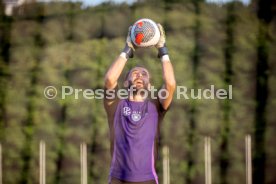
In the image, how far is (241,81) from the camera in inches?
132

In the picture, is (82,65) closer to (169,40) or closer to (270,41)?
(169,40)

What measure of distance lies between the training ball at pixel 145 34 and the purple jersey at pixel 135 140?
288mm

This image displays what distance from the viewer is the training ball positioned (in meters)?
2.59

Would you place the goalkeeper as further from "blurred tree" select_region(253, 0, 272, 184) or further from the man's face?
"blurred tree" select_region(253, 0, 272, 184)

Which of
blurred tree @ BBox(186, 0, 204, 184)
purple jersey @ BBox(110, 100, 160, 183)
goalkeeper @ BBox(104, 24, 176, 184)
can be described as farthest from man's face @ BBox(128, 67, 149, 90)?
blurred tree @ BBox(186, 0, 204, 184)

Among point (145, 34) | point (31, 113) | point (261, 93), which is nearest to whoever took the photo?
point (145, 34)

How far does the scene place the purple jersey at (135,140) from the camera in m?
2.57

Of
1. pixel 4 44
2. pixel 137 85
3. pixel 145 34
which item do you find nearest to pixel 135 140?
pixel 137 85

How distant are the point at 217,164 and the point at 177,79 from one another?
57cm

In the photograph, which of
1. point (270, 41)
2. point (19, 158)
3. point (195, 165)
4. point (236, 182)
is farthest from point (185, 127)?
point (19, 158)

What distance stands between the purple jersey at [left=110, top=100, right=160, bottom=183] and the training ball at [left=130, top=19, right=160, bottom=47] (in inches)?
11.3

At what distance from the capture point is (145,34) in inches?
102

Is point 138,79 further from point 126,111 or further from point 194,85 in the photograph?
point 194,85

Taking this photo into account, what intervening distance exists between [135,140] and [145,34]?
0.50 metres
